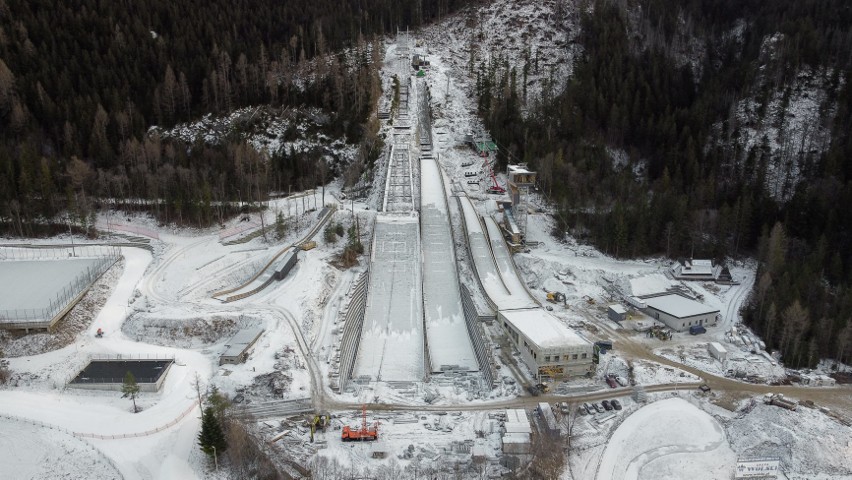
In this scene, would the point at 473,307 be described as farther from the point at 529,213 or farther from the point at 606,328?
the point at 529,213

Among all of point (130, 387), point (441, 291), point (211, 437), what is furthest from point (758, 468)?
point (130, 387)

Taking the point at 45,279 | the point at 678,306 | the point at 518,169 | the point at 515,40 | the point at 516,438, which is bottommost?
the point at 516,438

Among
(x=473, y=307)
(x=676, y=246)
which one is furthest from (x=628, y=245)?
(x=473, y=307)

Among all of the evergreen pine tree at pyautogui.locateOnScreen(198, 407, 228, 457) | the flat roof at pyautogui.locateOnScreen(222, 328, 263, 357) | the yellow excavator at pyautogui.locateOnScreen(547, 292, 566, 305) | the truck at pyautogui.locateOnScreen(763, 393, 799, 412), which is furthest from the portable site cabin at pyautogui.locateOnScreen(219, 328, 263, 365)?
the truck at pyautogui.locateOnScreen(763, 393, 799, 412)

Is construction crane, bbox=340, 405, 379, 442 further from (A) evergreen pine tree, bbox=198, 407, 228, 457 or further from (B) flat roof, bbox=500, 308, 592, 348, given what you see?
(B) flat roof, bbox=500, 308, 592, 348

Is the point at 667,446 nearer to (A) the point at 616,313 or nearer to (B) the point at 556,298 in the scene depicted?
(A) the point at 616,313
